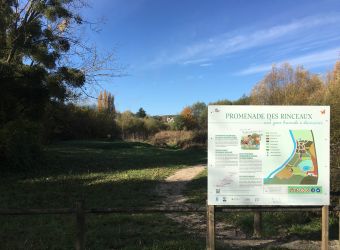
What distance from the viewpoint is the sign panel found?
20.6 feet

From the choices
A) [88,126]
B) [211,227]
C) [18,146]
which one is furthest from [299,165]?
[88,126]

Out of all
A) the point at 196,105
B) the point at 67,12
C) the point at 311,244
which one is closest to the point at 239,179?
the point at 311,244

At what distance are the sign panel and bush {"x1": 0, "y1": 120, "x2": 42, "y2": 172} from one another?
16.2 m

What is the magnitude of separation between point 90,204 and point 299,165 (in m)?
7.44

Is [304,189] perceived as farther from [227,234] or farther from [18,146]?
[18,146]

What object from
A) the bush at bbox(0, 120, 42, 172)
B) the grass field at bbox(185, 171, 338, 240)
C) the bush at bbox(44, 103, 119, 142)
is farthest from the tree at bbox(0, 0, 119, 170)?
the bush at bbox(44, 103, 119, 142)

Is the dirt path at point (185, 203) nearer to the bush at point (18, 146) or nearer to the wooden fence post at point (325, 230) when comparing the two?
the wooden fence post at point (325, 230)

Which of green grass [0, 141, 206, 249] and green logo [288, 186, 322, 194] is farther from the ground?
green logo [288, 186, 322, 194]

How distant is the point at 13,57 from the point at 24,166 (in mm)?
5590

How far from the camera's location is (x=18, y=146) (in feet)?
68.9

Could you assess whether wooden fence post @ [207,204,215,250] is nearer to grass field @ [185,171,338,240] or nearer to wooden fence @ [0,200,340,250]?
wooden fence @ [0,200,340,250]

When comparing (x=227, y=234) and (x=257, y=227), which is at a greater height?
(x=257, y=227)

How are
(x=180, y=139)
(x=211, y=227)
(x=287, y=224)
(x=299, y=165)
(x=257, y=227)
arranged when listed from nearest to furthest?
(x=211, y=227) → (x=299, y=165) → (x=257, y=227) → (x=287, y=224) → (x=180, y=139)

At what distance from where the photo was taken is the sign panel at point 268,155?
6285 millimetres
